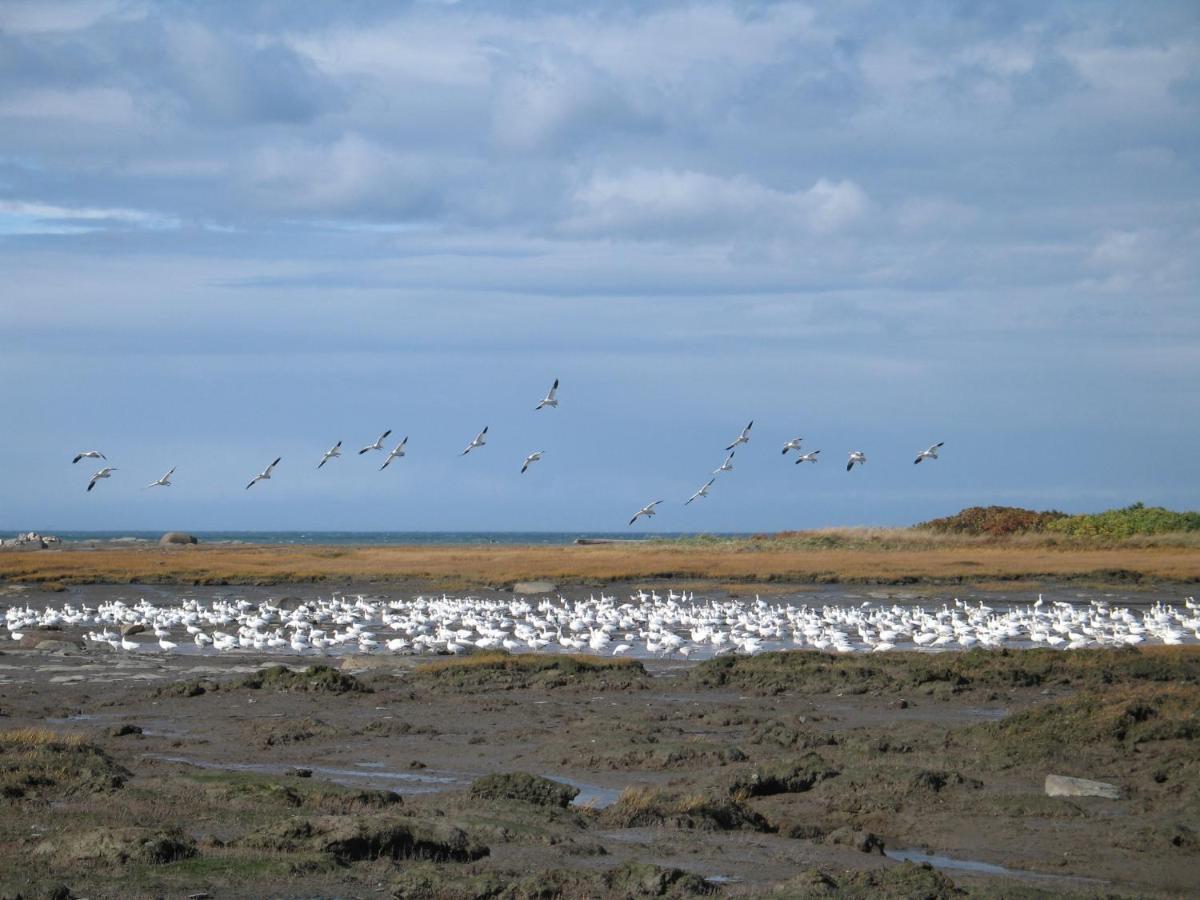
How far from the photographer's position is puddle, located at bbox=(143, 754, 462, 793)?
15.8m

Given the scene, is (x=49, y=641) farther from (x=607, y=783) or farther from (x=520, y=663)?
(x=607, y=783)

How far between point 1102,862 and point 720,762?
4974mm

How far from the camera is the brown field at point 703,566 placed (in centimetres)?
5391

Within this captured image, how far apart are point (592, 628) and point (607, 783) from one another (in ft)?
65.3

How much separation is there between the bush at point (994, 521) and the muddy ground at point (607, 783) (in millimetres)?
53961

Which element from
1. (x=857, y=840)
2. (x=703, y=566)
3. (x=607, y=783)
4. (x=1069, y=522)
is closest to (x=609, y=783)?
(x=607, y=783)

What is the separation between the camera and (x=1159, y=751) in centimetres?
1609

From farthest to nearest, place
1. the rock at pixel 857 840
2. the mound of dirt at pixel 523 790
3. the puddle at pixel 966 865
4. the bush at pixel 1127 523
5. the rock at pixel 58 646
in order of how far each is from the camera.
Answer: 1. the bush at pixel 1127 523
2. the rock at pixel 58 646
3. the mound of dirt at pixel 523 790
4. the rock at pixel 857 840
5. the puddle at pixel 966 865

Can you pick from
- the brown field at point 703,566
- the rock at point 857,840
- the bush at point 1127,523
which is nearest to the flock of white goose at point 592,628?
the brown field at point 703,566

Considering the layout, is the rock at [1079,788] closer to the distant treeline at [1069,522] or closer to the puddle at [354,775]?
the puddle at [354,775]

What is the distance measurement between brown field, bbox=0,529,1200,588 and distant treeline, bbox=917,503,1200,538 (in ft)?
14.0

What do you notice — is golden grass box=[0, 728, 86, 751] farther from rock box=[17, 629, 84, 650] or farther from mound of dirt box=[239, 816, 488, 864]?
rock box=[17, 629, 84, 650]

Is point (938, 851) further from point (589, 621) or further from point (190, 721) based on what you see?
point (589, 621)

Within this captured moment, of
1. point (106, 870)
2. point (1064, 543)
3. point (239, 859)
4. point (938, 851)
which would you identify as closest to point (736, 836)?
point (938, 851)
